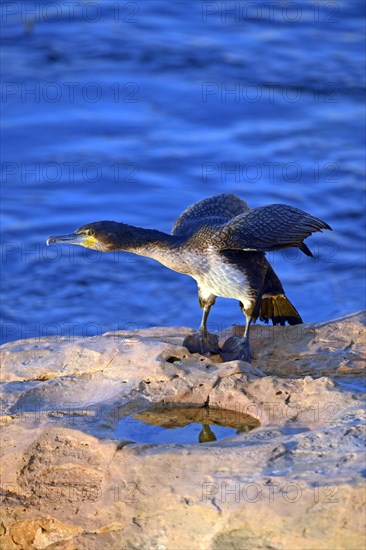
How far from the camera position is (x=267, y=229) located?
245 inches

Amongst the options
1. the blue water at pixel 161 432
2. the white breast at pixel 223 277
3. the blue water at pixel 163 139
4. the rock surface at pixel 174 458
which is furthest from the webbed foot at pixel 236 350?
→ the blue water at pixel 163 139

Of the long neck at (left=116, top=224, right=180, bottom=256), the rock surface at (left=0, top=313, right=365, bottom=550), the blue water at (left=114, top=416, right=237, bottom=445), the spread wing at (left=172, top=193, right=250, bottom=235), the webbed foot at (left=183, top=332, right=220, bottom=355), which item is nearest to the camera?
the rock surface at (left=0, top=313, right=365, bottom=550)

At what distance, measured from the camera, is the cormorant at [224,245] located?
6230 mm

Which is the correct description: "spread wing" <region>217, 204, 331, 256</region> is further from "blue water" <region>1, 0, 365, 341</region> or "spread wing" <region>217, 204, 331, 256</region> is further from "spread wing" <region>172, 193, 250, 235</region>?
"blue water" <region>1, 0, 365, 341</region>

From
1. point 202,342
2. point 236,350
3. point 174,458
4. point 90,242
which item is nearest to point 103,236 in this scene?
point 90,242

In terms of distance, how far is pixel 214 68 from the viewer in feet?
45.7

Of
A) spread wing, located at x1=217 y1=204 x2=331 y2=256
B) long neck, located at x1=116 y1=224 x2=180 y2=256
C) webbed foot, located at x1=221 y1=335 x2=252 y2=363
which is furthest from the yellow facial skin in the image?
webbed foot, located at x1=221 y1=335 x2=252 y2=363

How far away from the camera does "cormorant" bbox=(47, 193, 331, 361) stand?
6.23m

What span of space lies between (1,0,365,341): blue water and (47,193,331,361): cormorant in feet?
8.18

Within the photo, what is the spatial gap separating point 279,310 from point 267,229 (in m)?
0.84

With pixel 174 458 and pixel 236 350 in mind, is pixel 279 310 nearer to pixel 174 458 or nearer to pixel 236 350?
pixel 236 350

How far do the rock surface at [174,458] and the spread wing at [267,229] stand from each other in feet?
2.19

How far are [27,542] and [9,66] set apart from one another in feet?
32.1

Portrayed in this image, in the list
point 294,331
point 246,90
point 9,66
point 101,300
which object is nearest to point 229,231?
point 294,331
